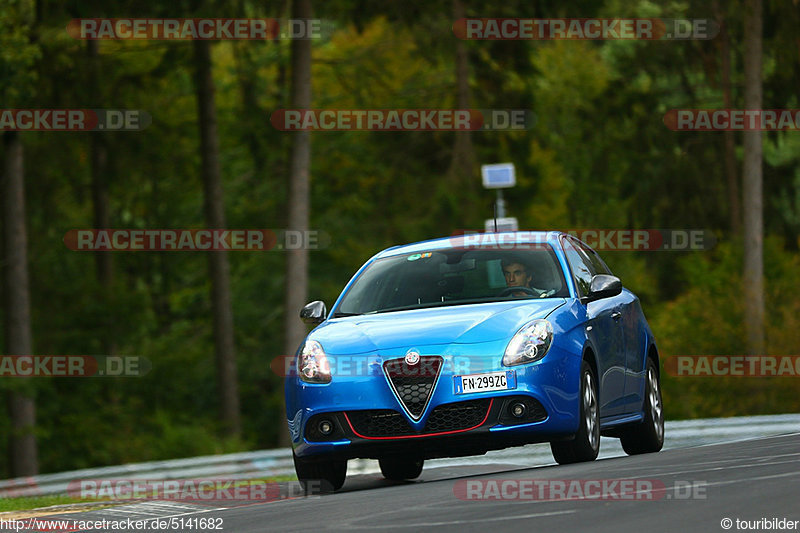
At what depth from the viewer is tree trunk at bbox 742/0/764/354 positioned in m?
31.2

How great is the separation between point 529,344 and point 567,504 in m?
2.23

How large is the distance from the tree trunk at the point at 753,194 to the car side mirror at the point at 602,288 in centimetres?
2028

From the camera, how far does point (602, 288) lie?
1152 centimetres

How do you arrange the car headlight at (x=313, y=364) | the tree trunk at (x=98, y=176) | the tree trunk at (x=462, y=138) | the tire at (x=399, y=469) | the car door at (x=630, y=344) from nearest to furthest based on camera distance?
the car headlight at (x=313, y=364) < the car door at (x=630, y=344) < the tire at (x=399, y=469) < the tree trunk at (x=98, y=176) < the tree trunk at (x=462, y=138)

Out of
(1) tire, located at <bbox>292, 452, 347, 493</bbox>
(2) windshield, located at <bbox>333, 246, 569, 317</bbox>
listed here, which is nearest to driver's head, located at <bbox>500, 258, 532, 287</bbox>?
(2) windshield, located at <bbox>333, 246, 569, 317</bbox>

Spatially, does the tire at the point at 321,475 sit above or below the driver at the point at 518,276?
below

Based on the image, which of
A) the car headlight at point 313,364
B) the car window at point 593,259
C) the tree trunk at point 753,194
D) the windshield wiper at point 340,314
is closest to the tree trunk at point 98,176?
the tree trunk at point 753,194

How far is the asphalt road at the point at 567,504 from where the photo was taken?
773cm

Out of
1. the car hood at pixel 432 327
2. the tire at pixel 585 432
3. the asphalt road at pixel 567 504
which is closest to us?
the asphalt road at pixel 567 504

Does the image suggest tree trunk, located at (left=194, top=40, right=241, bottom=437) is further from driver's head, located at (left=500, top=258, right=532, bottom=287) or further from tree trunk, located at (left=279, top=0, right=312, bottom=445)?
driver's head, located at (left=500, top=258, right=532, bottom=287)

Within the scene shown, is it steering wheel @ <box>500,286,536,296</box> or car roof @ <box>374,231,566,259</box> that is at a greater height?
car roof @ <box>374,231,566,259</box>

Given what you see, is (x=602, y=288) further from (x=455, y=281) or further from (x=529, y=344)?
(x=529, y=344)

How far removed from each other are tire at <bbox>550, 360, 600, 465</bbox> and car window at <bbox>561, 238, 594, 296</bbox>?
83 centimetres

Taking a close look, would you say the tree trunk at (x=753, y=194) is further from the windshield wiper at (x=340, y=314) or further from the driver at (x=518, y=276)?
the windshield wiper at (x=340, y=314)
